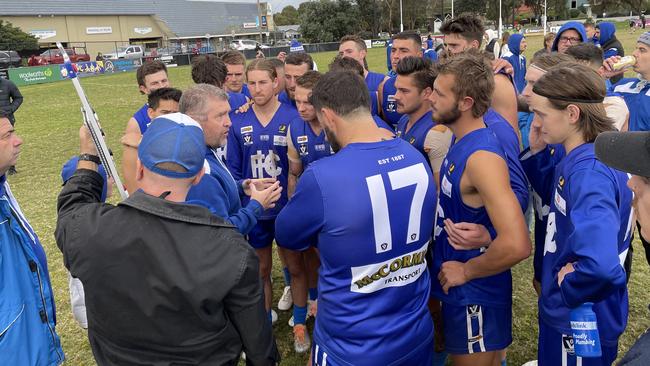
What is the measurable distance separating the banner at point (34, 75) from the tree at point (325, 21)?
131 feet

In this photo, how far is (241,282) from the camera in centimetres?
181

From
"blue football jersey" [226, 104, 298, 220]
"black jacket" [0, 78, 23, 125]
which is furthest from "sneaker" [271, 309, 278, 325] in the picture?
"black jacket" [0, 78, 23, 125]

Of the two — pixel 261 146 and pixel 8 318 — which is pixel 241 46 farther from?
pixel 8 318

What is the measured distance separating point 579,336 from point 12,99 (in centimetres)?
1150

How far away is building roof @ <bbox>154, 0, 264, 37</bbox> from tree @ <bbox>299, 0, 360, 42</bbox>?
60.6 ft

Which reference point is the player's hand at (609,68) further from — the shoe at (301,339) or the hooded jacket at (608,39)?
the shoe at (301,339)

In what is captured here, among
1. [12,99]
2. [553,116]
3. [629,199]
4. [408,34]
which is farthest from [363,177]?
[12,99]

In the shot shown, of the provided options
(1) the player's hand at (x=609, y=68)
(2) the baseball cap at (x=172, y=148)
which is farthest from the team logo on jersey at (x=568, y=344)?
(1) the player's hand at (x=609, y=68)

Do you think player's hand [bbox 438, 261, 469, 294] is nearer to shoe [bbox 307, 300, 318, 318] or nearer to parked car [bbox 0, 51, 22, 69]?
shoe [bbox 307, 300, 318, 318]

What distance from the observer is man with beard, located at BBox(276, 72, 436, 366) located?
219 centimetres

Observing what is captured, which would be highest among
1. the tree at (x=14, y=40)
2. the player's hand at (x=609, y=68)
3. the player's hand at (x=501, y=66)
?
the tree at (x=14, y=40)

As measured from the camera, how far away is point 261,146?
4.24m

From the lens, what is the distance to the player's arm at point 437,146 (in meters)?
3.39

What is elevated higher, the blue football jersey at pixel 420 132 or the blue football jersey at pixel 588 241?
the blue football jersey at pixel 420 132
